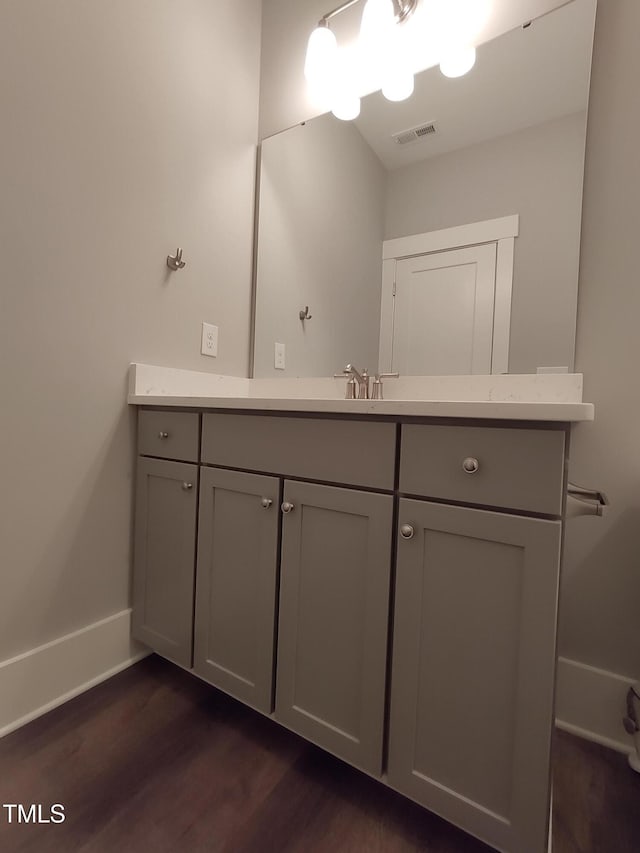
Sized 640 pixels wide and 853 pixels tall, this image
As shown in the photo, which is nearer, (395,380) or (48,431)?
(48,431)

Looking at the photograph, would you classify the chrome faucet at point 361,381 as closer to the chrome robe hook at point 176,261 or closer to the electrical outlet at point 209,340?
the electrical outlet at point 209,340

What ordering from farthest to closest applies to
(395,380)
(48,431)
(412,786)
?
(395,380), (48,431), (412,786)

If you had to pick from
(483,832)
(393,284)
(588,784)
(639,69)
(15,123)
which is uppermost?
(639,69)

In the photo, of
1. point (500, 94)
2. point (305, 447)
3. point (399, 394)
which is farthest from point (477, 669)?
point (500, 94)

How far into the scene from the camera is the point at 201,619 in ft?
3.75

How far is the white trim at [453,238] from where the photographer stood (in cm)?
123

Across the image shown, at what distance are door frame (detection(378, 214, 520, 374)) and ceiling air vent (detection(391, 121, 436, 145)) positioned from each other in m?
0.32

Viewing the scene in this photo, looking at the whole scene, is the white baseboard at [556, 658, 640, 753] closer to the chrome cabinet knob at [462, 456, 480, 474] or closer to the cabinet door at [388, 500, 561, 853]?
the cabinet door at [388, 500, 561, 853]

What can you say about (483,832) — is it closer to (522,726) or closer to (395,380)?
(522,726)

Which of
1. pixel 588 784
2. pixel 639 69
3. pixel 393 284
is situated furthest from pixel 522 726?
pixel 639 69

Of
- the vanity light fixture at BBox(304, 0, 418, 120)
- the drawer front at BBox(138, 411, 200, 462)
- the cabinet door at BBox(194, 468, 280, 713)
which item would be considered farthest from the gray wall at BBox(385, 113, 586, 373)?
the drawer front at BBox(138, 411, 200, 462)

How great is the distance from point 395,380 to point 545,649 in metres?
0.90

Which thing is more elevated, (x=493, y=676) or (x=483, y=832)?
(x=493, y=676)

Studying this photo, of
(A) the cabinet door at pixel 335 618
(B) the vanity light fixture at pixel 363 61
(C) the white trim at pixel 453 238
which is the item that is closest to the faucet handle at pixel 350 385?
(C) the white trim at pixel 453 238
